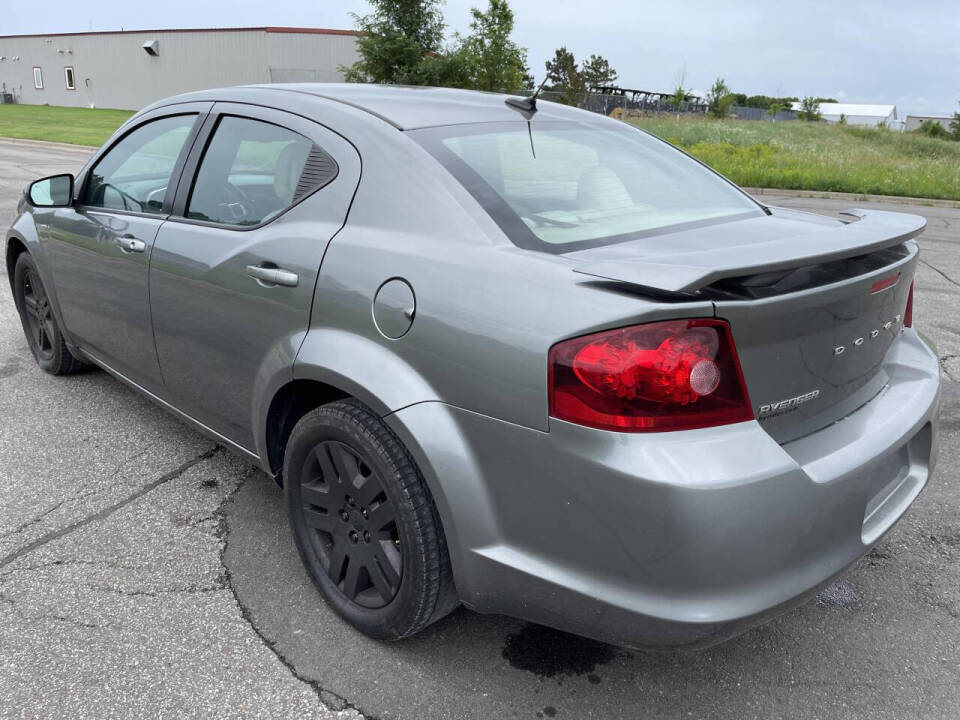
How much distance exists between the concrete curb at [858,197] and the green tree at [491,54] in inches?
667

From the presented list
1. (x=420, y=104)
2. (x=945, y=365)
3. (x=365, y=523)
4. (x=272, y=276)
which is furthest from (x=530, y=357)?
(x=945, y=365)

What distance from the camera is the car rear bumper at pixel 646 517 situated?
1.68m

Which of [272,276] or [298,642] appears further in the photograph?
[272,276]

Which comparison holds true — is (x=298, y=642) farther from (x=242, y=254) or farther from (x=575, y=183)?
(x=575, y=183)

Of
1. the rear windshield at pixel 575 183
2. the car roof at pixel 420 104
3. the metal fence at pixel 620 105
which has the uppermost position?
the metal fence at pixel 620 105

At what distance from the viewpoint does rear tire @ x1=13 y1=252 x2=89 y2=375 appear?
14.0ft

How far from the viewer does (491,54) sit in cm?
3084

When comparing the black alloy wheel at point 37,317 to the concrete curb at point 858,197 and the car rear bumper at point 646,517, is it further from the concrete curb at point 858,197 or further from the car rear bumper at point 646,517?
the concrete curb at point 858,197

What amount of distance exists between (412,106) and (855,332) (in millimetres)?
1562

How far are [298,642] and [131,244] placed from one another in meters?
1.74

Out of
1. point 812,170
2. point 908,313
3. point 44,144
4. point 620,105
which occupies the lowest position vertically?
point 44,144

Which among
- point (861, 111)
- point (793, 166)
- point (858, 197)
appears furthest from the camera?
point (861, 111)

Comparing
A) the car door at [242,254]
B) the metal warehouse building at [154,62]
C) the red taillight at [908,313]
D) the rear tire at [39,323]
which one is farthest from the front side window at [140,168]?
the metal warehouse building at [154,62]

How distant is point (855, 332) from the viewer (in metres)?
2.03
